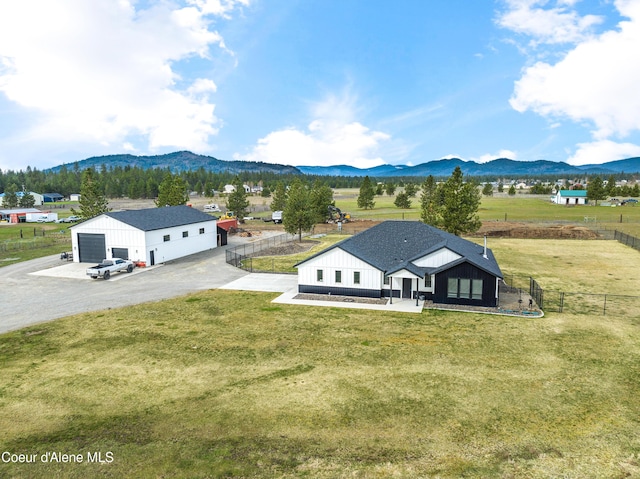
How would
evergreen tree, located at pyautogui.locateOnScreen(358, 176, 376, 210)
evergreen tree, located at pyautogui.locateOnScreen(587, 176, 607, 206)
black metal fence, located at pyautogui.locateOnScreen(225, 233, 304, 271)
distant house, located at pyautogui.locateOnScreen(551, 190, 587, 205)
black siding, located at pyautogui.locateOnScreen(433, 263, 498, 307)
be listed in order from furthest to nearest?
distant house, located at pyautogui.locateOnScreen(551, 190, 587, 205), evergreen tree, located at pyautogui.locateOnScreen(587, 176, 607, 206), evergreen tree, located at pyautogui.locateOnScreen(358, 176, 376, 210), black metal fence, located at pyautogui.locateOnScreen(225, 233, 304, 271), black siding, located at pyautogui.locateOnScreen(433, 263, 498, 307)

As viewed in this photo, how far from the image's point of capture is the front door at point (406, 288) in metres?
30.2

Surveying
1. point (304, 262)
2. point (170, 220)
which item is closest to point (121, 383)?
point (304, 262)

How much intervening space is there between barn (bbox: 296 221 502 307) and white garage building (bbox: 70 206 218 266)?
20.0 m

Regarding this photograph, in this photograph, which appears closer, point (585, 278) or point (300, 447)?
point (300, 447)

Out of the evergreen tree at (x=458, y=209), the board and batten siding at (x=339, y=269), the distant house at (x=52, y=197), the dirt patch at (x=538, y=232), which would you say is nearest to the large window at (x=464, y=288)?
the board and batten siding at (x=339, y=269)

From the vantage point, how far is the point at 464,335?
2250 cm

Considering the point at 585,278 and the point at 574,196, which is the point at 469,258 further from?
the point at 574,196

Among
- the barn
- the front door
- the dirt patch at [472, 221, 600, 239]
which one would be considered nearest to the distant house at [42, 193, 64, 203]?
the dirt patch at [472, 221, 600, 239]

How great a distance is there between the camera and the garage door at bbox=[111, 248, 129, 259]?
43.2 m

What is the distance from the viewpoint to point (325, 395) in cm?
1596

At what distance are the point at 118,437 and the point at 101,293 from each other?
21.3 meters

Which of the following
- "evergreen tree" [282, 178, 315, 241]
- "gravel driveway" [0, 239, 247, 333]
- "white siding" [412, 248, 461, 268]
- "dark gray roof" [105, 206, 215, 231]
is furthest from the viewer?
"evergreen tree" [282, 178, 315, 241]

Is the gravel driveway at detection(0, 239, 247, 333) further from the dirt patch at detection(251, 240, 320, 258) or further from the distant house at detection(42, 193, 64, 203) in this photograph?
the distant house at detection(42, 193, 64, 203)

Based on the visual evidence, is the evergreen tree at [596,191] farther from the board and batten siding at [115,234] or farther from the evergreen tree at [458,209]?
the board and batten siding at [115,234]
